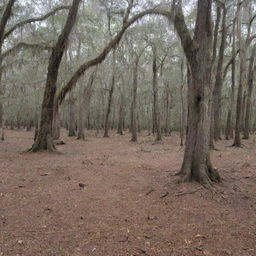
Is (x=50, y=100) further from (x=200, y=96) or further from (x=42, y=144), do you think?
(x=200, y=96)

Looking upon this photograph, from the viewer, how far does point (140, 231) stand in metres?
3.62

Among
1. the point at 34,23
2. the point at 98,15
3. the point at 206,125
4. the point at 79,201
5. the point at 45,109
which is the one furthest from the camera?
the point at 98,15

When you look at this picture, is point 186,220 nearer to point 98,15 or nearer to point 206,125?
point 206,125

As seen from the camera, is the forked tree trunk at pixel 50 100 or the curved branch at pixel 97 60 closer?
the curved branch at pixel 97 60

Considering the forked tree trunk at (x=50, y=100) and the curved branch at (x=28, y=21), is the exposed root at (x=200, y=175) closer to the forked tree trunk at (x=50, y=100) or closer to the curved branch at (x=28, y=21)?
the forked tree trunk at (x=50, y=100)

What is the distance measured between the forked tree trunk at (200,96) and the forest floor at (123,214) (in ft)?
1.32

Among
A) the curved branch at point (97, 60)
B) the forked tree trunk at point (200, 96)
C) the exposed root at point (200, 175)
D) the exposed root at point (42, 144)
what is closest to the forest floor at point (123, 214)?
the exposed root at point (200, 175)

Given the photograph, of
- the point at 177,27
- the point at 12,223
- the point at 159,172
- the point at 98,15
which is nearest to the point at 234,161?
the point at 159,172

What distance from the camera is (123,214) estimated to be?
14.0 feet

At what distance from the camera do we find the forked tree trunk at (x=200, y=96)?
18.8 ft

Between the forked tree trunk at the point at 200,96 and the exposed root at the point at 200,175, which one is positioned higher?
the forked tree trunk at the point at 200,96

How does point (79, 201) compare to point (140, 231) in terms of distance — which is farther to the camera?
point (79, 201)

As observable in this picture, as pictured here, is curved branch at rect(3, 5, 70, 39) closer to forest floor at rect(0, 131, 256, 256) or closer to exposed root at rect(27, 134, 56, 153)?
exposed root at rect(27, 134, 56, 153)

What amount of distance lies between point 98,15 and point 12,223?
16.1m
